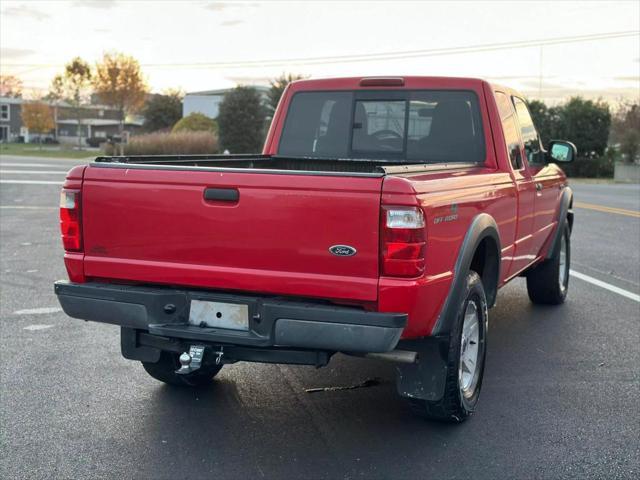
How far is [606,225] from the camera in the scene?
54.4ft

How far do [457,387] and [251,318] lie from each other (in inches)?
49.8

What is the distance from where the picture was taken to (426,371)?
450cm

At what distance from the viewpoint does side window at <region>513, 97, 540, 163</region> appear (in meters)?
6.84

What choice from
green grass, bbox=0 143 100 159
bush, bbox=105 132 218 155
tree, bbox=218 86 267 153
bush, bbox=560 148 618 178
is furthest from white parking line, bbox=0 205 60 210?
bush, bbox=560 148 618 178

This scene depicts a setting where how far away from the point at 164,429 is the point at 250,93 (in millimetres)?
50265

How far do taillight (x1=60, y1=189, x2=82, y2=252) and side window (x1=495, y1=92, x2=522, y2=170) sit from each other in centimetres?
312

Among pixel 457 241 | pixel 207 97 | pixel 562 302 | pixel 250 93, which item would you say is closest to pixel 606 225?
pixel 562 302

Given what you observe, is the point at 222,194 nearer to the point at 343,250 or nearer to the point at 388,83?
the point at 343,250

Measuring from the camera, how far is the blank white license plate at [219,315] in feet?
13.7

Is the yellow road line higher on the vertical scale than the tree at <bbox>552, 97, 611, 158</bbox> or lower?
lower

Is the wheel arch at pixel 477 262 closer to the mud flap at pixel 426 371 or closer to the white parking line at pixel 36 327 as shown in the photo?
the mud flap at pixel 426 371

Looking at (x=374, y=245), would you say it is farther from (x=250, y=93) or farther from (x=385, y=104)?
(x=250, y=93)

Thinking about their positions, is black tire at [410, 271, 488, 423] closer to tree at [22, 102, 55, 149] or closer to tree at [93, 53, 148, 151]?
tree at [93, 53, 148, 151]

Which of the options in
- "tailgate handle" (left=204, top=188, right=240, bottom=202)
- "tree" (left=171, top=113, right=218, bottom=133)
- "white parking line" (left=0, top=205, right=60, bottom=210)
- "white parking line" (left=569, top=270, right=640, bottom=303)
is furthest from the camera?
"tree" (left=171, top=113, right=218, bottom=133)
